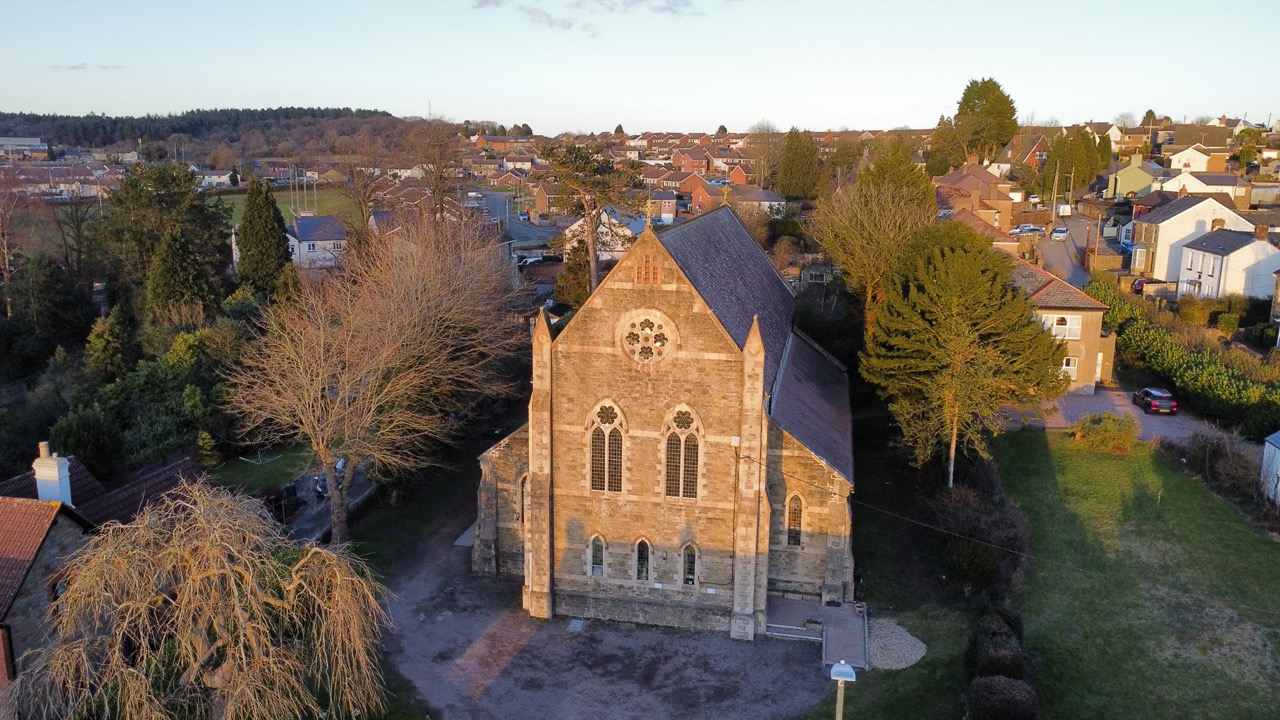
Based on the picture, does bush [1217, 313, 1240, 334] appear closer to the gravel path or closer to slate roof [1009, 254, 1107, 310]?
slate roof [1009, 254, 1107, 310]

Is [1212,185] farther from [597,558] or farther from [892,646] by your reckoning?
[597,558]

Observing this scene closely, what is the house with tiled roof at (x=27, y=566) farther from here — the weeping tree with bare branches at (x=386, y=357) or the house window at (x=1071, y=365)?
the house window at (x=1071, y=365)

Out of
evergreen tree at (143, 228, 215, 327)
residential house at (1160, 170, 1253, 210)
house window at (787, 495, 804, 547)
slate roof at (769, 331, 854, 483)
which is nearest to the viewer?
house window at (787, 495, 804, 547)

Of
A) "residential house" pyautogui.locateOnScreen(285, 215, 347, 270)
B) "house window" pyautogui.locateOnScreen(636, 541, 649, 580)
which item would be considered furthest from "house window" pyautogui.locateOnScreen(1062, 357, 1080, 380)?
"residential house" pyautogui.locateOnScreen(285, 215, 347, 270)

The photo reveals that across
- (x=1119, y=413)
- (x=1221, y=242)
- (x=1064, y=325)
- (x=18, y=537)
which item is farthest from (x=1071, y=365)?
(x=18, y=537)

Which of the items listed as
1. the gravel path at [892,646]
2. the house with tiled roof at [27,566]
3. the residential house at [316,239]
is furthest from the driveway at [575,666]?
the residential house at [316,239]
